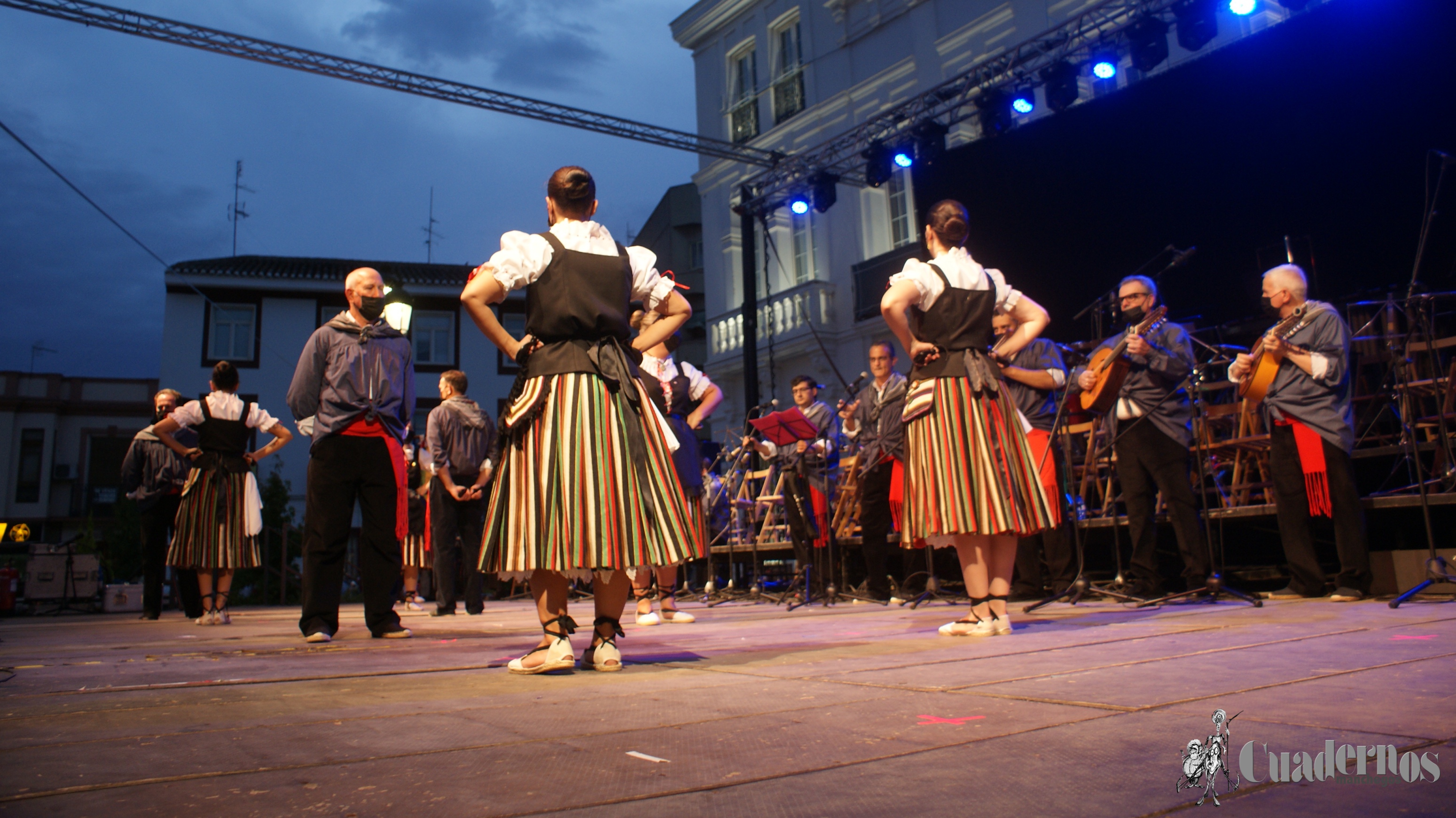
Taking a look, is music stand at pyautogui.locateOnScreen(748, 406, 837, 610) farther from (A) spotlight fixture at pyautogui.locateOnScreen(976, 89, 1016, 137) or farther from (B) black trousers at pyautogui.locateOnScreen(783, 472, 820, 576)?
(A) spotlight fixture at pyautogui.locateOnScreen(976, 89, 1016, 137)

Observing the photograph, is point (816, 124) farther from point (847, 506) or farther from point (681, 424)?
point (681, 424)

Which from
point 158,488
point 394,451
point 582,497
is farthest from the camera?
point 158,488

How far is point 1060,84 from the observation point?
34.1 feet

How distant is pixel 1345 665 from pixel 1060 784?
1478 millimetres

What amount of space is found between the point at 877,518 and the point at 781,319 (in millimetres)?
11247

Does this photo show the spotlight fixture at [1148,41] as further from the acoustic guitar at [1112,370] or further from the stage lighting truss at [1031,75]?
the acoustic guitar at [1112,370]

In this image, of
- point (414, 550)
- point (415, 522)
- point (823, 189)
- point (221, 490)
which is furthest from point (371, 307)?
point (823, 189)

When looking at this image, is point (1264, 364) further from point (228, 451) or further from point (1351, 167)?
point (228, 451)

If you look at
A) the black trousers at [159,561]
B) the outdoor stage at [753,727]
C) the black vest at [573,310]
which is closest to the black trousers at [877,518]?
the outdoor stage at [753,727]

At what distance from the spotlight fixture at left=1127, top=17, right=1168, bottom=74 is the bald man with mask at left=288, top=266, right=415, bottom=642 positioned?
27.9 feet

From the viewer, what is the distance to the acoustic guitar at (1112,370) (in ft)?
16.0

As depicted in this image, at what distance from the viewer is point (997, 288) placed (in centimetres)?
379

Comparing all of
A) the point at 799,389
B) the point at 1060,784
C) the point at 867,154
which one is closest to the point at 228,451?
the point at 799,389

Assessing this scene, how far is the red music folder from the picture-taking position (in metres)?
6.11
